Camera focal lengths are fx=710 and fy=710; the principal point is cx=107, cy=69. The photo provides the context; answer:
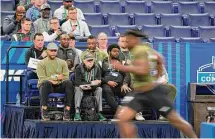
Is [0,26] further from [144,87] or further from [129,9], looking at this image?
[144,87]

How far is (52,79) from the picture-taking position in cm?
1330

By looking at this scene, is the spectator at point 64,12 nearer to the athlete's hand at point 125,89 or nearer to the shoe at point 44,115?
the athlete's hand at point 125,89

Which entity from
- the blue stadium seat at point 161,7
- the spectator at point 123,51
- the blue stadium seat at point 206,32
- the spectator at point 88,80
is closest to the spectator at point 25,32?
the spectator at point 88,80

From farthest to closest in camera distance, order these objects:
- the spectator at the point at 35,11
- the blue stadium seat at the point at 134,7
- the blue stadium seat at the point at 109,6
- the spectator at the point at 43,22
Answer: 1. the blue stadium seat at the point at 134,7
2. the blue stadium seat at the point at 109,6
3. the spectator at the point at 35,11
4. the spectator at the point at 43,22

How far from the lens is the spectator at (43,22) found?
48.2 feet

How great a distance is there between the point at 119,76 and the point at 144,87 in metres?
4.28

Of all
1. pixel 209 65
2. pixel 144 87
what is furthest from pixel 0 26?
pixel 144 87

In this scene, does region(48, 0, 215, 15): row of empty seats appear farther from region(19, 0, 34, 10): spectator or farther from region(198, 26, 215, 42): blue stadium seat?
region(198, 26, 215, 42): blue stadium seat

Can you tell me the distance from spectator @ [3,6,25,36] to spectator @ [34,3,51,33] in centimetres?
35

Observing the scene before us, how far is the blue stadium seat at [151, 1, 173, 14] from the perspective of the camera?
56.5 feet

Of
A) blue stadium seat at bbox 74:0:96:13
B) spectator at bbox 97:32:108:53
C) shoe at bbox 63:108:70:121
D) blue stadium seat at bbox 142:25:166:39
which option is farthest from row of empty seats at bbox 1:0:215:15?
shoe at bbox 63:108:70:121

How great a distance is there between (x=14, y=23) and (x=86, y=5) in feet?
8.59

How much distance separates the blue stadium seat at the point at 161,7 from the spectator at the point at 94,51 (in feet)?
11.4

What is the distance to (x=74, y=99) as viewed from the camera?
13453mm
